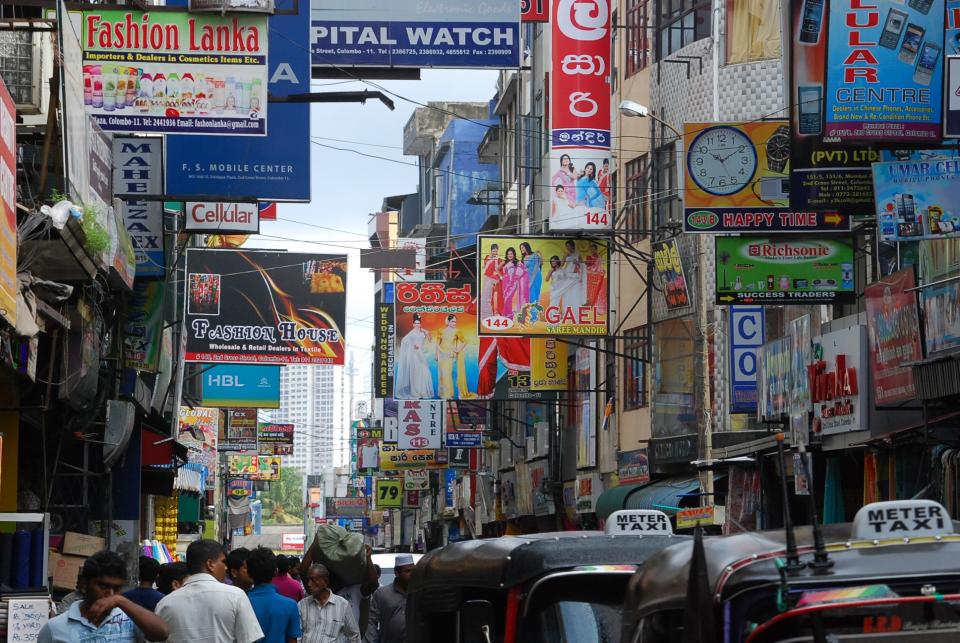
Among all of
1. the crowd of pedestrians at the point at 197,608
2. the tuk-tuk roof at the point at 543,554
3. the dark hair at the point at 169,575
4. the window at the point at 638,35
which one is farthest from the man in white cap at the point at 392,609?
the window at the point at 638,35

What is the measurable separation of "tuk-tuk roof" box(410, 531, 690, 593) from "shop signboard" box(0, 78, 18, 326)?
12.4ft

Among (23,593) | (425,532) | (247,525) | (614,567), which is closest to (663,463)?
(23,593)

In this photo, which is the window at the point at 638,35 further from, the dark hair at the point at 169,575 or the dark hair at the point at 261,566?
the dark hair at the point at 261,566

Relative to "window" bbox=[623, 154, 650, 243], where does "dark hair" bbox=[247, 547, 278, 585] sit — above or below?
below

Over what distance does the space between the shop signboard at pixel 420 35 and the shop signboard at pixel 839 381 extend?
5.00m

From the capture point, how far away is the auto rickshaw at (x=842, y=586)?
15.2 feet

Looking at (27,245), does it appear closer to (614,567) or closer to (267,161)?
(267,161)

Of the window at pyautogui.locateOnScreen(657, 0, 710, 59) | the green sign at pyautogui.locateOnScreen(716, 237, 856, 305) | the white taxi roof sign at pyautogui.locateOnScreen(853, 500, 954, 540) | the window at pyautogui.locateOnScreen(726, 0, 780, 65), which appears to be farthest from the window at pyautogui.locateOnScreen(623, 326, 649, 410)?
the white taxi roof sign at pyautogui.locateOnScreen(853, 500, 954, 540)

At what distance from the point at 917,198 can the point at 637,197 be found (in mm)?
16254

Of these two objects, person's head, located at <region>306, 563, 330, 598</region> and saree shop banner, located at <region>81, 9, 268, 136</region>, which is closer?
person's head, located at <region>306, 563, 330, 598</region>

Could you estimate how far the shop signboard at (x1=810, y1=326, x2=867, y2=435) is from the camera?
1836cm

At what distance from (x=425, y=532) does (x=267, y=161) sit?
58798 mm

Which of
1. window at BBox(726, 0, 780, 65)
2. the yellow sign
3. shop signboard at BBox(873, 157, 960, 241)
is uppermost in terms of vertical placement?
window at BBox(726, 0, 780, 65)

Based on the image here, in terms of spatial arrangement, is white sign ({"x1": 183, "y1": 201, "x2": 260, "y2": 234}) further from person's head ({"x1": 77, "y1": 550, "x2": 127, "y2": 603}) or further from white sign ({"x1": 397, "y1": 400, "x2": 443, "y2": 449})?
white sign ({"x1": 397, "y1": 400, "x2": 443, "y2": 449})
